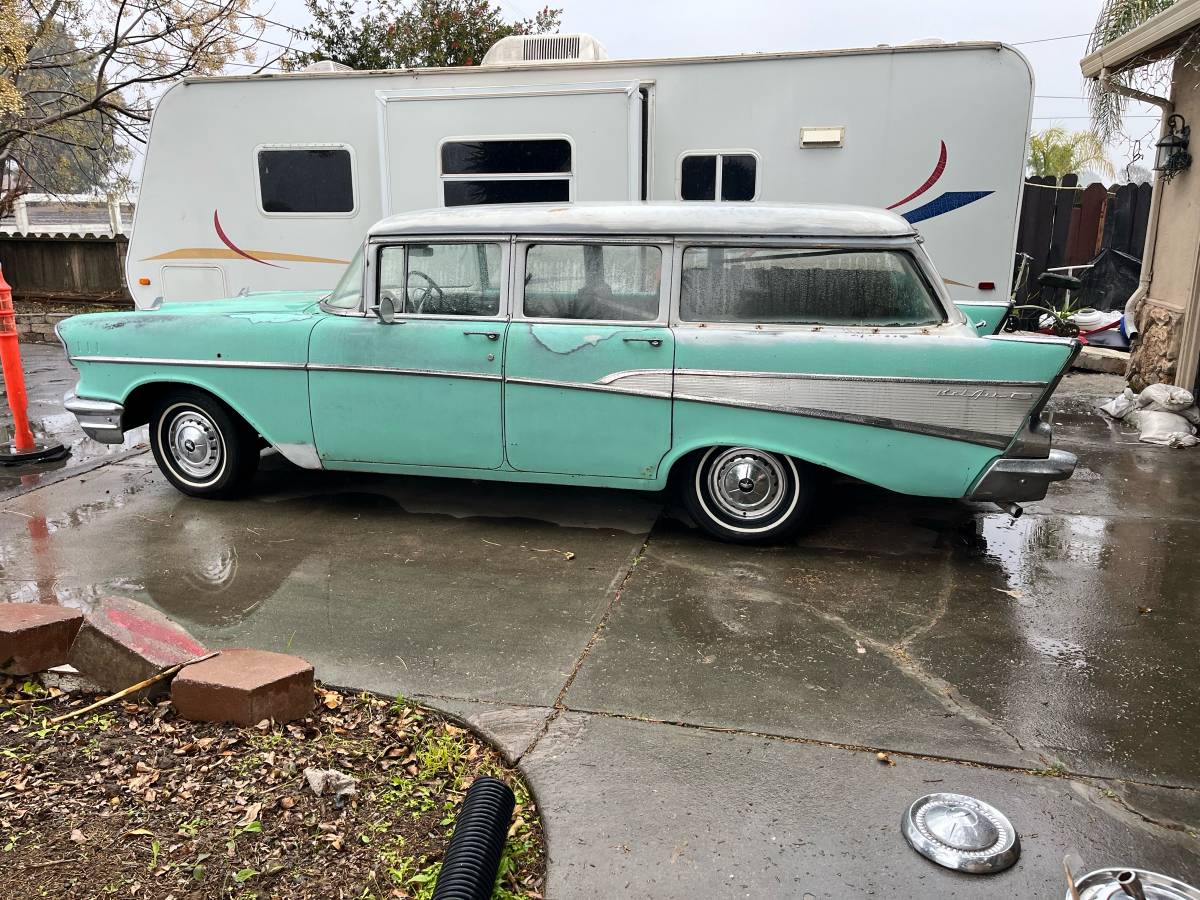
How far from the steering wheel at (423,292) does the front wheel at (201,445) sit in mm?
1385

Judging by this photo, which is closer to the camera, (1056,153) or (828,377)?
(828,377)

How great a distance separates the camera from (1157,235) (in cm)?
868

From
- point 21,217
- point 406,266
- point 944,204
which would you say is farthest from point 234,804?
point 21,217

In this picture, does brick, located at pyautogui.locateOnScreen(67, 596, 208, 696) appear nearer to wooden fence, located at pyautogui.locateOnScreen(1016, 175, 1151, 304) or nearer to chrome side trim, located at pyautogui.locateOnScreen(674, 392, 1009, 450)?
chrome side trim, located at pyautogui.locateOnScreen(674, 392, 1009, 450)

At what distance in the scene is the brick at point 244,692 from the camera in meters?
3.14

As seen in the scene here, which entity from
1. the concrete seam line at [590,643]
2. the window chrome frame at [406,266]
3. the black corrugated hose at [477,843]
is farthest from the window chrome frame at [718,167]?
the black corrugated hose at [477,843]

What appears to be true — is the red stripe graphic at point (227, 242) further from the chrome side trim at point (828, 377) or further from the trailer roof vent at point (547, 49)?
the chrome side trim at point (828, 377)

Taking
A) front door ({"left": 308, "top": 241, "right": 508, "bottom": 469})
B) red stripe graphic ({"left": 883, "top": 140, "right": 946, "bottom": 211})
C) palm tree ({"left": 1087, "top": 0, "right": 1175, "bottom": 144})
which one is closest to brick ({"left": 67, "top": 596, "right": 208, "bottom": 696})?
front door ({"left": 308, "top": 241, "right": 508, "bottom": 469})

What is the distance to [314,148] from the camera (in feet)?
27.1

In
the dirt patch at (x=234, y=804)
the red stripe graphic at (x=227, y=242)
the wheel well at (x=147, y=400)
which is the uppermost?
the red stripe graphic at (x=227, y=242)

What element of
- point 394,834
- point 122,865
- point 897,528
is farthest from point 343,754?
point 897,528

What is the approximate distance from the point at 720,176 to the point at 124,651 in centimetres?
587

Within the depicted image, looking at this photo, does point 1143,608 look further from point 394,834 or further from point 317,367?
point 317,367

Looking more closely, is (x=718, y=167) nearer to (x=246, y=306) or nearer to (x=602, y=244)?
(x=602, y=244)
